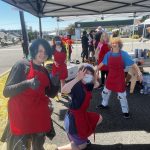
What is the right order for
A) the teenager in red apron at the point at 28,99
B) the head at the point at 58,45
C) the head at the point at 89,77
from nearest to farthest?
the teenager in red apron at the point at 28,99
the head at the point at 89,77
the head at the point at 58,45

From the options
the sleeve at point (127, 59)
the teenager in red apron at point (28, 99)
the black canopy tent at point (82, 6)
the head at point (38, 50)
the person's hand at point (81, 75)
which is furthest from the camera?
the black canopy tent at point (82, 6)

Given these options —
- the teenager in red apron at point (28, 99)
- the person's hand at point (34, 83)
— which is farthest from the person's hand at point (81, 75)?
the person's hand at point (34, 83)

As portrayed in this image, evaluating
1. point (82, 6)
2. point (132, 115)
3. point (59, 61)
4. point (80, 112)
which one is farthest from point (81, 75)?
point (82, 6)

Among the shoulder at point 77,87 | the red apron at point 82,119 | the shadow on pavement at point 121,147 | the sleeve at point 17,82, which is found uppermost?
the sleeve at point 17,82

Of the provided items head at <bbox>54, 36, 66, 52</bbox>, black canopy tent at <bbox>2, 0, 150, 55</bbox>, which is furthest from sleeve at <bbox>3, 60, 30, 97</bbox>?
head at <bbox>54, 36, 66, 52</bbox>

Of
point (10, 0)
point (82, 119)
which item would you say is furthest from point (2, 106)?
point (82, 119)

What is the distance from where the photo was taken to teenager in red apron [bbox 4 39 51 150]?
3.19 metres

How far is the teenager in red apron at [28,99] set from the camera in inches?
126

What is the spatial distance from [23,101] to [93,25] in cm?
1700

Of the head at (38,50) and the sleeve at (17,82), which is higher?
the head at (38,50)

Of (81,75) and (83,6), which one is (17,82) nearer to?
(81,75)

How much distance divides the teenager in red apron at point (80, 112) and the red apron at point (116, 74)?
187 centimetres

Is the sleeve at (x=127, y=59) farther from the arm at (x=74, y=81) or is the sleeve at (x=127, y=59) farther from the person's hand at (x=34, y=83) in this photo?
the person's hand at (x=34, y=83)

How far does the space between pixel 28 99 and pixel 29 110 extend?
0.13 metres
